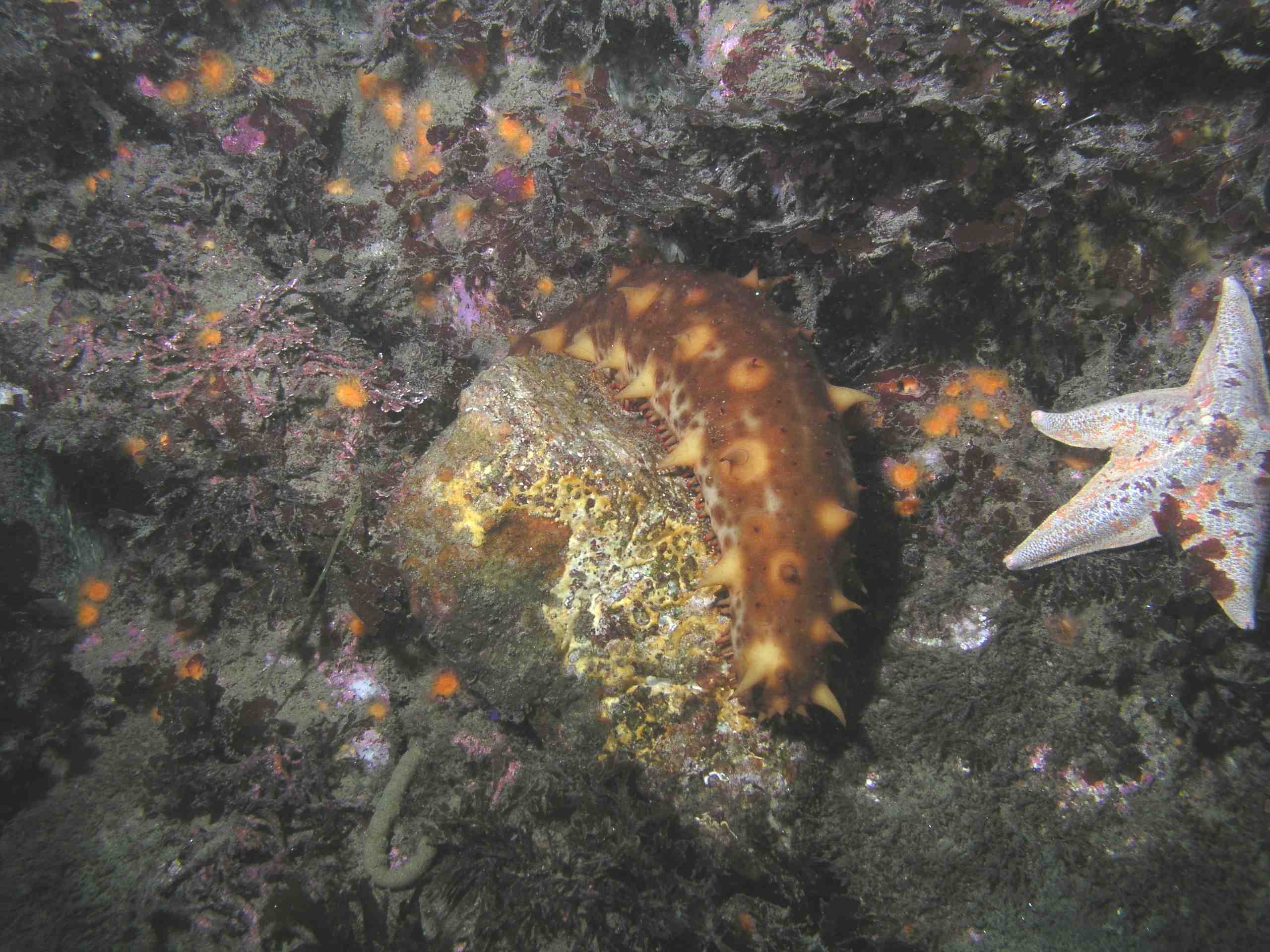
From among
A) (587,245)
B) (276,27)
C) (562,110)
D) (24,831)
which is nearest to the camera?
(24,831)

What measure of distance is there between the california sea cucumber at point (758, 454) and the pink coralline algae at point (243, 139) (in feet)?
8.98

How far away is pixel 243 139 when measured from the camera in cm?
332

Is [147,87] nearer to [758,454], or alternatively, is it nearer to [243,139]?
[243,139]

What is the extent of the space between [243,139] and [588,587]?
347 centimetres

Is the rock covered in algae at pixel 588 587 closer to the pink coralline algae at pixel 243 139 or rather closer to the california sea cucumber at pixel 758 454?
the california sea cucumber at pixel 758 454

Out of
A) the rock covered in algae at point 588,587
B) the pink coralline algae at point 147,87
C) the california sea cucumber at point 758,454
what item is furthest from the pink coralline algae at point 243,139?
the california sea cucumber at point 758,454

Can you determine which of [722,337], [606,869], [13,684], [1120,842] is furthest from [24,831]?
[1120,842]

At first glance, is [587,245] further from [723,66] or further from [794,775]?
[794,775]

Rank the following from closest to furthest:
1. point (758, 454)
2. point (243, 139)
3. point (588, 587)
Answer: point (758, 454)
point (588, 587)
point (243, 139)

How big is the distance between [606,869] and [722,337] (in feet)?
6.89

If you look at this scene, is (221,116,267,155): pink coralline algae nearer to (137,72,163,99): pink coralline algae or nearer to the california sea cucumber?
(137,72,163,99): pink coralline algae

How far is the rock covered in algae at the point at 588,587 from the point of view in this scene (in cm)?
211

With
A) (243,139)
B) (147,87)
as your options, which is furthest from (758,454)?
(147,87)

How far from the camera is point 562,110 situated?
312cm
